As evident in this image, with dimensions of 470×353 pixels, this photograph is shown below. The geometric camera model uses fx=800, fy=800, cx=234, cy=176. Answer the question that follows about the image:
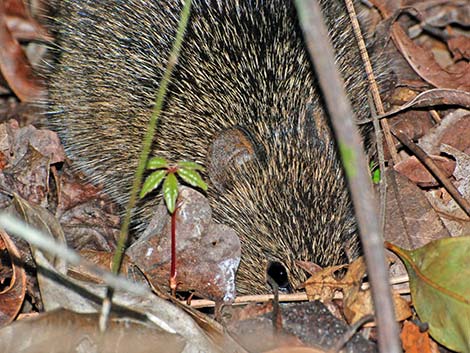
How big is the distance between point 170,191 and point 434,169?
6.80 ft

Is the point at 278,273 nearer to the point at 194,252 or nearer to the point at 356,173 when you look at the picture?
the point at 194,252

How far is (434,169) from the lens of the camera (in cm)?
588

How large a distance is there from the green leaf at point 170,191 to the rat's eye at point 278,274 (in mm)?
752

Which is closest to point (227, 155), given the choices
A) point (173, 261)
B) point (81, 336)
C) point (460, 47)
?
point (173, 261)

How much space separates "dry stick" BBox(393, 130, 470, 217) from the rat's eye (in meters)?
1.42

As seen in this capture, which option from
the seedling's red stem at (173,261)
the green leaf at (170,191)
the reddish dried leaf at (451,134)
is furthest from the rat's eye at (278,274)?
the reddish dried leaf at (451,134)

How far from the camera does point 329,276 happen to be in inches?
194

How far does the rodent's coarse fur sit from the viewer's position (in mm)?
5145

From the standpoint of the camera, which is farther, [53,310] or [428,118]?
[428,118]

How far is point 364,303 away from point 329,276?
0.94ft

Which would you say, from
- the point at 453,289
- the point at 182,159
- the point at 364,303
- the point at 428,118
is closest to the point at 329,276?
the point at 364,303

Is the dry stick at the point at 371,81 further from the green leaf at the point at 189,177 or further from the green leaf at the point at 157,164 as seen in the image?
the green leaf at the point at 157,164

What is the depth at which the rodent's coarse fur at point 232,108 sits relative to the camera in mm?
5145

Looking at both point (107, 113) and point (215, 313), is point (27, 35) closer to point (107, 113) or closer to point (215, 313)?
point (107, 113)
